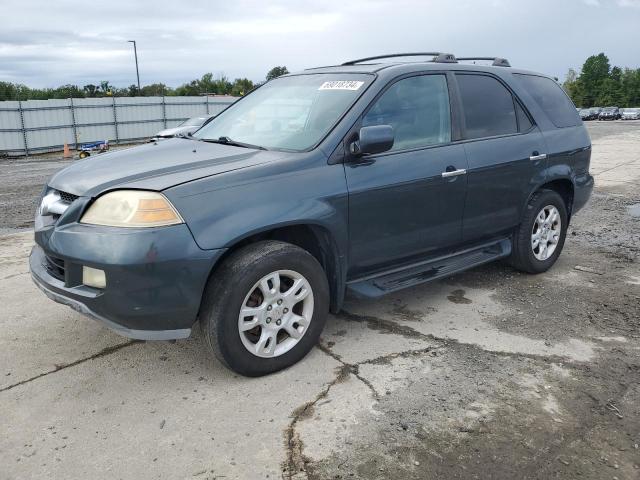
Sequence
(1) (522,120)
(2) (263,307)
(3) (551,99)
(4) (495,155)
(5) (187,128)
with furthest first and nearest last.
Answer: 1. (5) (187,128)
2. (3) (551,99)
3. (1) (522,120)
4. (4) (495,155)
5. (2) (263,307)

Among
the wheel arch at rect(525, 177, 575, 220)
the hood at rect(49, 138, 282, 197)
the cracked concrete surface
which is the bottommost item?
the cracked concrete surface

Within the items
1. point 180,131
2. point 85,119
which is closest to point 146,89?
point 85,119

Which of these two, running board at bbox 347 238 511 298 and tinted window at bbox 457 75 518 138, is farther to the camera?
tinted window at bbox 457 75 518 138

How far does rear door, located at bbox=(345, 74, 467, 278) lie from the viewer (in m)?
3.54

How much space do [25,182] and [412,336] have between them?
457 inches

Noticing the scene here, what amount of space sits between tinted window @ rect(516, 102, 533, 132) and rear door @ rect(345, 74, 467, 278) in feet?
3.01

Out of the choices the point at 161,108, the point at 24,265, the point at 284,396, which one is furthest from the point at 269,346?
the point at 161,108

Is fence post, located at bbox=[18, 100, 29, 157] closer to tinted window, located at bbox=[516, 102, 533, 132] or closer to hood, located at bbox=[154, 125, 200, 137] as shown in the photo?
hood, located at bbox=[154, 125, 200, 137]

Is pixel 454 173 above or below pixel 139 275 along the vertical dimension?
above

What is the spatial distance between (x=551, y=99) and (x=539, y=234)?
1.26 meters

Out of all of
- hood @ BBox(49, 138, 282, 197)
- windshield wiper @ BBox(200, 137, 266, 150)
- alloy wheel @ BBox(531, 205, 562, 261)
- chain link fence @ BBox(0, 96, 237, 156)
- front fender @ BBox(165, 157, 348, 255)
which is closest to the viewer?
front fender @ BBox(165, 157, 348, 255)

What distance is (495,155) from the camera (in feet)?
14.2

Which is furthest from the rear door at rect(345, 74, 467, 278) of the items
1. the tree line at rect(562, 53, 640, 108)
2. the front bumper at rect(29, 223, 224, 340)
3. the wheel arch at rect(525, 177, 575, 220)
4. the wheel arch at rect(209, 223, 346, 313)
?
the tree line at rect(562, 53, 640, 108)

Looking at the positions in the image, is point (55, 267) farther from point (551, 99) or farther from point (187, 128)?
point (187, 128)
